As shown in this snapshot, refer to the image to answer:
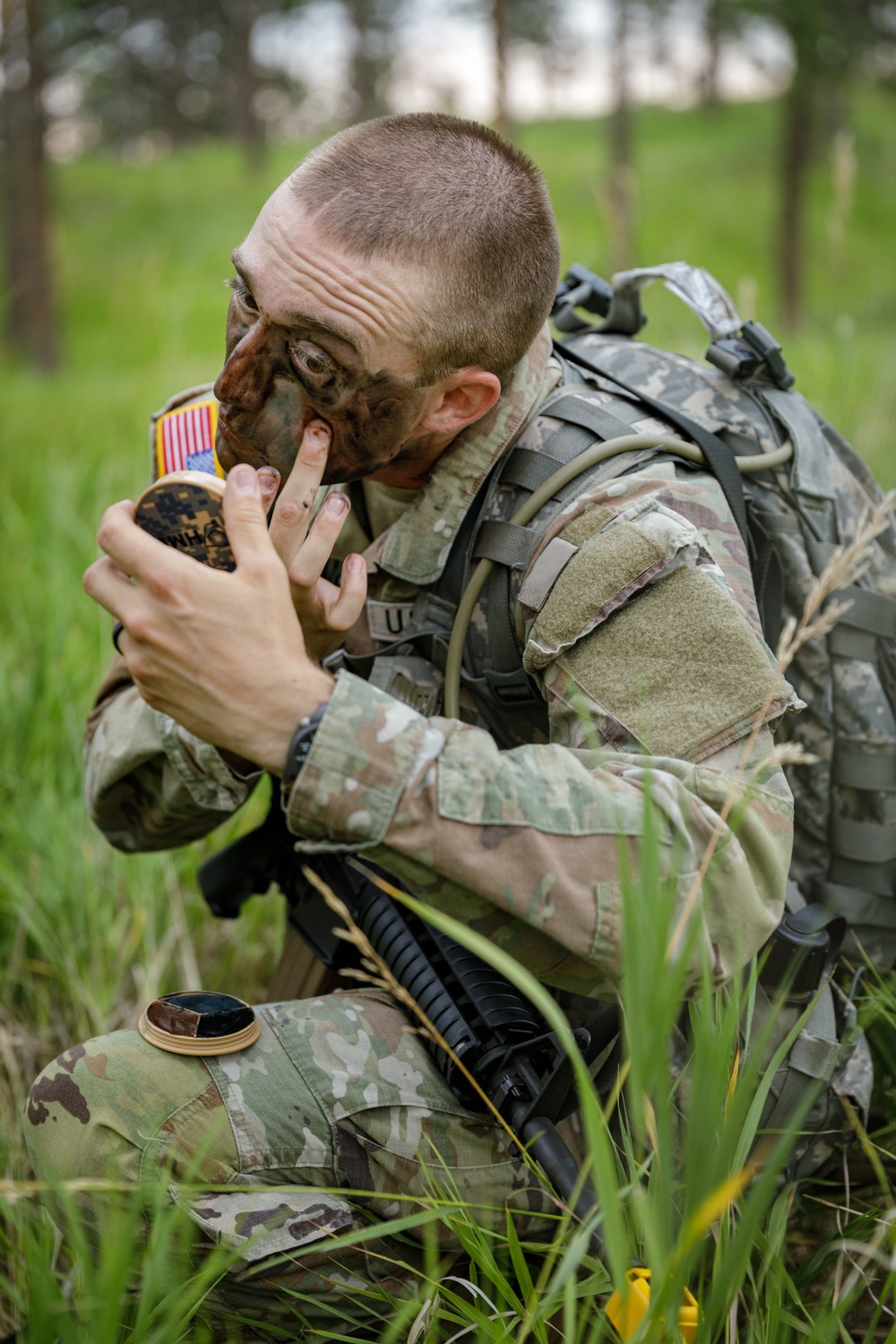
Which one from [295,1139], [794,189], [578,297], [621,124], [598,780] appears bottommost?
[794,189]

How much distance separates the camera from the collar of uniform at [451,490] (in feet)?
6.22

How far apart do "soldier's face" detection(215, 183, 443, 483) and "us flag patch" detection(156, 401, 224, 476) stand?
0.75 feet

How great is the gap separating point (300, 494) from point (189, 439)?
19.5 inches

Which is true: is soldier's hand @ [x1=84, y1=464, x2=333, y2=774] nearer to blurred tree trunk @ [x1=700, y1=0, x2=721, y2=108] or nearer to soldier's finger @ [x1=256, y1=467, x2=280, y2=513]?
soldier's finger @ [x1=256, y1=467, x2=280, y2=513]

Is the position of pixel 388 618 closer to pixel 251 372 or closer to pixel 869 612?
pixel 251 372

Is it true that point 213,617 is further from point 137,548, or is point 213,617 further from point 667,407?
point 667,407

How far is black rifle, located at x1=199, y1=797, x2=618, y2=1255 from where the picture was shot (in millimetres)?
1551

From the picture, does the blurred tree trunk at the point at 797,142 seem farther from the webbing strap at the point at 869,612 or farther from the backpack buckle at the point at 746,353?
the webbing strap at the point at 869,612

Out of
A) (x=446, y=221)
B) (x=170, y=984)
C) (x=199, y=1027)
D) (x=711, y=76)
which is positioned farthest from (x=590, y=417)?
(x=711, y=76)

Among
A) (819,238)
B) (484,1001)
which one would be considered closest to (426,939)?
(484,1001)

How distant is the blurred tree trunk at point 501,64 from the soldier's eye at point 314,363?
16.5ft

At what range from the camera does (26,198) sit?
9172 mm

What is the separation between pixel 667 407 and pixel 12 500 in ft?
9.98

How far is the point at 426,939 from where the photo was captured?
A: 1.85m
